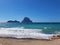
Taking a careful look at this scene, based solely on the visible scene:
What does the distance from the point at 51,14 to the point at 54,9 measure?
50 centimetres

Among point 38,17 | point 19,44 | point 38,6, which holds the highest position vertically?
point 38,6

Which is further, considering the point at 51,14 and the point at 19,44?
the point at 51,14

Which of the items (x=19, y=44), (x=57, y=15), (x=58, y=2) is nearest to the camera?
(x=19, y=44)

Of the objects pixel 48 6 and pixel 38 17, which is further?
pixel 38 17

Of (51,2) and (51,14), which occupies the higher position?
(51,2)

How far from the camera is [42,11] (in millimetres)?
10578

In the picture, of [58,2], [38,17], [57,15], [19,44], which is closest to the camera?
[19,44]

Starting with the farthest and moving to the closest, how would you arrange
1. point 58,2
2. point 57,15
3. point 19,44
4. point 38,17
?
point 38,17 → point 57,15 → point 58,2 → point 19,44

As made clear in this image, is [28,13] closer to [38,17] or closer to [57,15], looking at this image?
[38,17]

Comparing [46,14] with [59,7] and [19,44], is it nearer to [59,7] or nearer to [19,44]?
[59,7]

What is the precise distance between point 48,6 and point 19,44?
216 inches

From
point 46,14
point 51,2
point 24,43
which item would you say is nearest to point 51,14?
point 46,14

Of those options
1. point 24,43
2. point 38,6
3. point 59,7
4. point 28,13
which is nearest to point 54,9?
point 59,7

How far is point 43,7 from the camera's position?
10336mm
